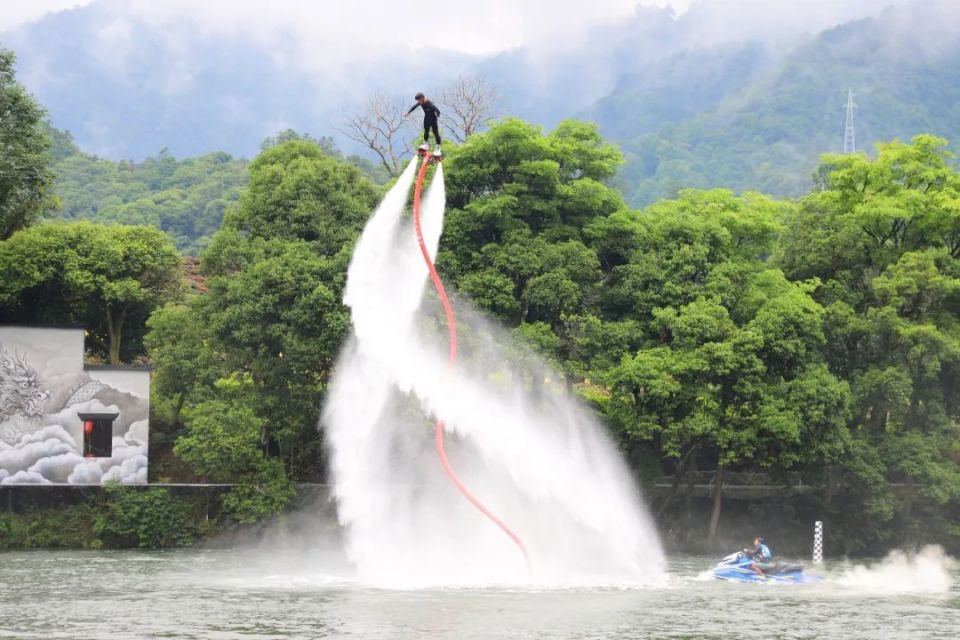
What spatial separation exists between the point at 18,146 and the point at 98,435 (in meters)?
12.0

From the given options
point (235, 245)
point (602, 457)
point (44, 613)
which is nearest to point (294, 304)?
point (235, 245)

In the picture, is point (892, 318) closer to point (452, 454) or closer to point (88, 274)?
point (452, 454)

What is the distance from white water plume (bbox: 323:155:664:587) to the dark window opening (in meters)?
7.80

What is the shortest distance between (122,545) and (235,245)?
11605mm

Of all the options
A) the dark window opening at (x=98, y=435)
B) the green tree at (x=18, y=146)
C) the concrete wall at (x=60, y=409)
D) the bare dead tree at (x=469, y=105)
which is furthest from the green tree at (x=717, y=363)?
the bare dead tree at (x=469, y=105)

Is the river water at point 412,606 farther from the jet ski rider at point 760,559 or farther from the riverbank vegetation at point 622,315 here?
the riverbank vegetation at point 622,315

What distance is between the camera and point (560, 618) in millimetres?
34438

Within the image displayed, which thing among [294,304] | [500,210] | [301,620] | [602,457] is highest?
[500,210]

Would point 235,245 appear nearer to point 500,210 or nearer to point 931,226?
point 500,210

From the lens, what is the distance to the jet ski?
4428 centimetres

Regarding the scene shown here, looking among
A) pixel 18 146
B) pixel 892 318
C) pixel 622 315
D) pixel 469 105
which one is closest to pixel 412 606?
pixel 622 315

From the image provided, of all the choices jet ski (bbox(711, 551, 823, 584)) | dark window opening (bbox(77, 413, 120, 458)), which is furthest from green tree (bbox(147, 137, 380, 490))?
jet ski (bbox(711, 551, 823, 584))

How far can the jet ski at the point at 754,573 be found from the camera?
145 feet

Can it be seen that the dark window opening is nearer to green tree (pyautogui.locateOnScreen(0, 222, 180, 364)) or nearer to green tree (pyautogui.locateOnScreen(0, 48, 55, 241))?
green tree (pyautogui.locateOnScreen(0, 222, 180, 364))
